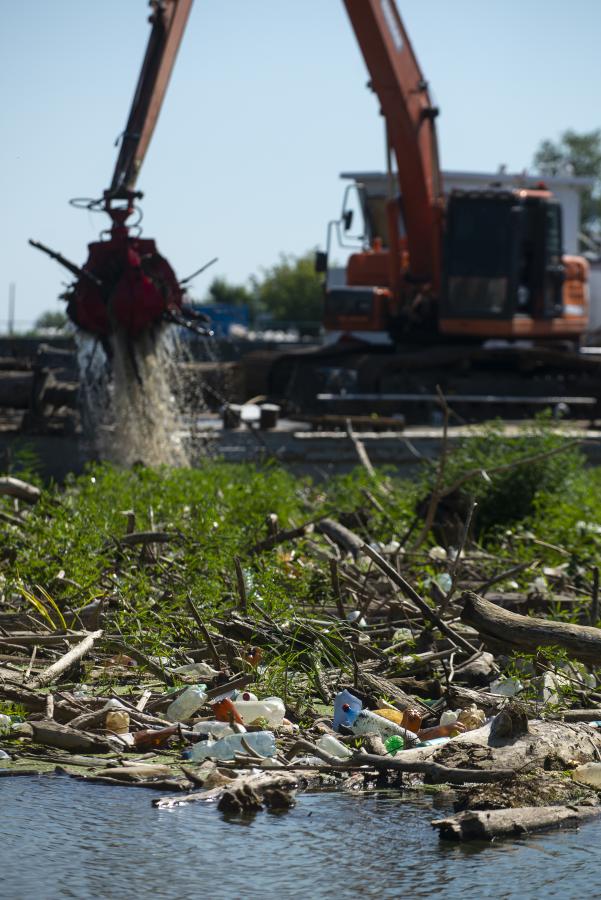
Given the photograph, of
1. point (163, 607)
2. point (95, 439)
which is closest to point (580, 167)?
point (95, 439)

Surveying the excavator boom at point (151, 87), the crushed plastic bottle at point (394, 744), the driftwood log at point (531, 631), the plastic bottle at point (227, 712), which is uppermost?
the excavator boom at point (151, 87)

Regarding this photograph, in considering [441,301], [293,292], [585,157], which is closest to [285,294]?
[293,292]

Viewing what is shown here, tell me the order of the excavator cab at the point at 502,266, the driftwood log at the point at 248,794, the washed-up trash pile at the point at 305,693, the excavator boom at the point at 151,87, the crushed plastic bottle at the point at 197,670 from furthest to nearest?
the excavator cab at the point at 502,266, the excavator boom at the point at 151,87, the crushed plastic bottle at the point at 197,670, the washed-up trash pile at the point at 305,693, the driftwood log at the point at 248,794

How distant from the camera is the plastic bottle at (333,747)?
4.60m

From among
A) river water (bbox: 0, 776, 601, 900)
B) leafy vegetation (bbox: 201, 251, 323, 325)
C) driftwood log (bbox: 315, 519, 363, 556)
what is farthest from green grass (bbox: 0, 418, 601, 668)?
leafy vegetation (bbox: 201, 251, 323, 325)

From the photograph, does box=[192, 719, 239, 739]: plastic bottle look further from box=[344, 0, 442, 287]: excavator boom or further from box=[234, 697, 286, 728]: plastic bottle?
box=[344, 0, 442, 287]: excavator boom

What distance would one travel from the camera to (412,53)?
18.2 m

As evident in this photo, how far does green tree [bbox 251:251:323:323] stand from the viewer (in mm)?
73438

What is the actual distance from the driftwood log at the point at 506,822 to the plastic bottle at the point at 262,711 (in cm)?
109

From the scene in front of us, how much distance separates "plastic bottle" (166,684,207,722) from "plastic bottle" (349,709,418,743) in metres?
0.54

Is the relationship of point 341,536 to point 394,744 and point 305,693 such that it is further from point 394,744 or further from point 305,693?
point 394,744

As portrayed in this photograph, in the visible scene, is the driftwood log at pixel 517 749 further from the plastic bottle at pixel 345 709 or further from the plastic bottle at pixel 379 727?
the plastic bottle at pixel 345 709

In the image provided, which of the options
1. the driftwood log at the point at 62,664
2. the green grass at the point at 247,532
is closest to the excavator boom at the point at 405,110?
the green grass at the point at 247,532

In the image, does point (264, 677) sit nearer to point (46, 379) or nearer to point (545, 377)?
point (46, 379)
